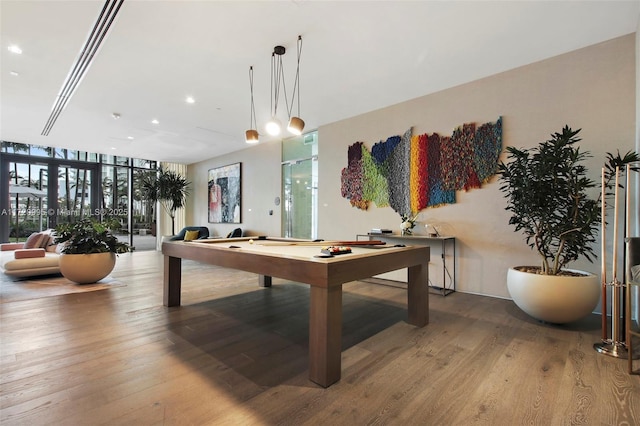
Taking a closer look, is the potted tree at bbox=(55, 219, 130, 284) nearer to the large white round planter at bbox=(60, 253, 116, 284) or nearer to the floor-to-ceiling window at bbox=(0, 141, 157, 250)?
the large white round planter at bbox=(60, 253, 116, 284)

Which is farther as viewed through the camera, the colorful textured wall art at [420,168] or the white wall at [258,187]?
Result: the white wall at [258,187]

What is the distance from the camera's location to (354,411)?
1.54m

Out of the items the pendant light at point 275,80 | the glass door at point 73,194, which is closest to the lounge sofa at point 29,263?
the glass door at point 73,194

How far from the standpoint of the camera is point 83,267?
423 centimetres

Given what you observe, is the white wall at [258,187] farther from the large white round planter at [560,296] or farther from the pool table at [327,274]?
the large white round planter at [560,296]

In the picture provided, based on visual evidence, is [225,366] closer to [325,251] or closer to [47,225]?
[325,251]

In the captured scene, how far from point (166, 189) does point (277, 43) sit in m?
7.36

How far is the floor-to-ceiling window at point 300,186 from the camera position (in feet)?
20.7

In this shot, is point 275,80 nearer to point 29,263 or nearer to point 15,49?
point 15,49

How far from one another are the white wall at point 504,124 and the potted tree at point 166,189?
5.76 m

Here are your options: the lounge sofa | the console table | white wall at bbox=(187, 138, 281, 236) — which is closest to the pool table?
the console table

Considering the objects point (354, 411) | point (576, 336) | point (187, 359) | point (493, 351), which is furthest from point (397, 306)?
point (187, 359)

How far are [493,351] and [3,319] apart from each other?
14.7 feet

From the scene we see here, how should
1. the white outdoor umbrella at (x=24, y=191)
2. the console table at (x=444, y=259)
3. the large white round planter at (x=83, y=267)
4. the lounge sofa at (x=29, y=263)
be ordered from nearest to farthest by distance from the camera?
1. the console table at (x=444, y=259)
2. the large white round planter at (x=83, y=267)
3. the lounge sofa at (x=29, y=263)
4. the white outdoor umbrella at (x=24, y=191)
